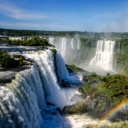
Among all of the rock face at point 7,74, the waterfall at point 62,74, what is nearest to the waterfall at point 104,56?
the waterfall at point 62,74

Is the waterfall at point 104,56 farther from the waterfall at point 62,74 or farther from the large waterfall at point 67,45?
the waterfall at point 62,74

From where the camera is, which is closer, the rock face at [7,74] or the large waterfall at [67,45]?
the rock face at [7,74]

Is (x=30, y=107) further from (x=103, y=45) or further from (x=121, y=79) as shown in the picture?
(x=103, y=45)

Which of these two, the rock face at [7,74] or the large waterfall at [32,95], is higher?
the rock face at [7,74]

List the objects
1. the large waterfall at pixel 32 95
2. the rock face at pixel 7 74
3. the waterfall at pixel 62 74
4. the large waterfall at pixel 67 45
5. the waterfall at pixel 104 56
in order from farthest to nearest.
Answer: the large waterfall at pixel 67 45 < the waterfall at pixel 104 56 < the waterfall at pixel 62 74 < the rock face at pixel 7 74 < the large waterfall at pixel 32 95

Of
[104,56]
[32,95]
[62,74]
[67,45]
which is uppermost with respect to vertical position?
[67,45]

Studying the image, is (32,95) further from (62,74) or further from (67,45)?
(67,45)

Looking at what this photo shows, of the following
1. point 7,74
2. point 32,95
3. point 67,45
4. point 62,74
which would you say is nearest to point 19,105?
point 32,95
